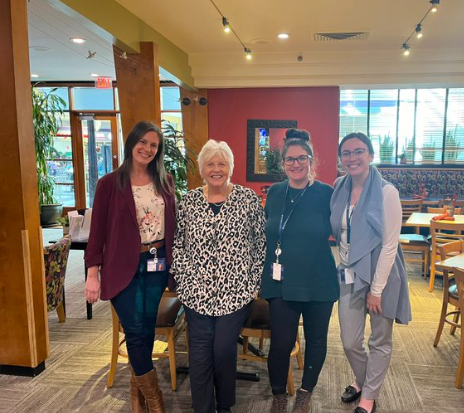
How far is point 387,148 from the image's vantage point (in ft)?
31.2

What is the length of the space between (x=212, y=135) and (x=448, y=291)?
16.0 ft

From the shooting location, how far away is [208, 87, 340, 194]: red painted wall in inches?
266

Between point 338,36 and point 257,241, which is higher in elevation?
point 338,36

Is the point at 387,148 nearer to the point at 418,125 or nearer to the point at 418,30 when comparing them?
the point at 418,125

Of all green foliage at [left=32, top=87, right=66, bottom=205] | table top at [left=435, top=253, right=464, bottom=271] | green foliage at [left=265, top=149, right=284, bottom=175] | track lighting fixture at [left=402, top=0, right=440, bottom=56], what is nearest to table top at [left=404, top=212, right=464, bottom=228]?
table top at [left=435, top=253, right=464, bottom=271]

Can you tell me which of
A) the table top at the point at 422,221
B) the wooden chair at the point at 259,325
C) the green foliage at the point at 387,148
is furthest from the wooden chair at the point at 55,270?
the green foliage at the point at 387,148

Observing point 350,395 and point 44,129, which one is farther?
point 44,129

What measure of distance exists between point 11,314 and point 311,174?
7.39ft

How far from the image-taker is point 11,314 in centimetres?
276

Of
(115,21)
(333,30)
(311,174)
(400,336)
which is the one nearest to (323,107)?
(333,30)

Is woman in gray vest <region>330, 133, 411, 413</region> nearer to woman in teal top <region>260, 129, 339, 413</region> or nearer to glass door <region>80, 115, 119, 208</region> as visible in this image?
woman in teal top <region>260, 129, 339, 413</region>

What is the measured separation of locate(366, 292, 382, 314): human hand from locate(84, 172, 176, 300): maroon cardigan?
124 cm

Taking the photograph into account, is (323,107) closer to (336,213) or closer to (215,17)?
(215,17)

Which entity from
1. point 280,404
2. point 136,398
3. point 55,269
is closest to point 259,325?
point 280,404
